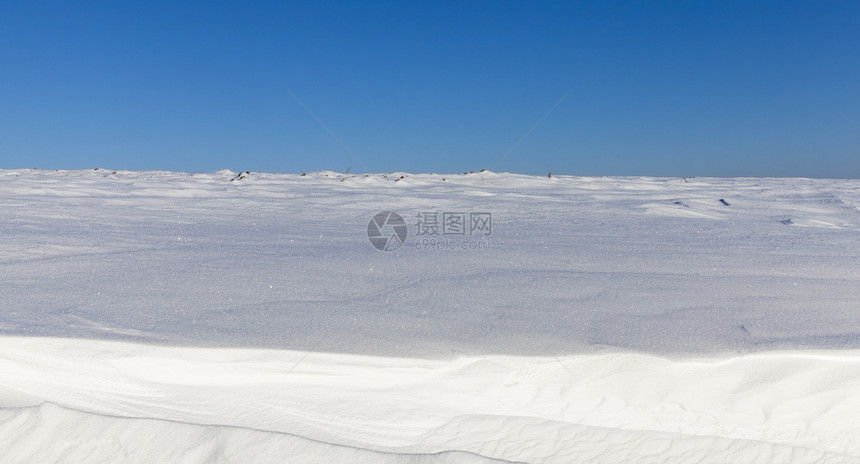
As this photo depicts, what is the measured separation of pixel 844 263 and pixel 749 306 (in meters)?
0.95

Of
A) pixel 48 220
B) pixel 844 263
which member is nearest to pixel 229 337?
pixel 844 263
